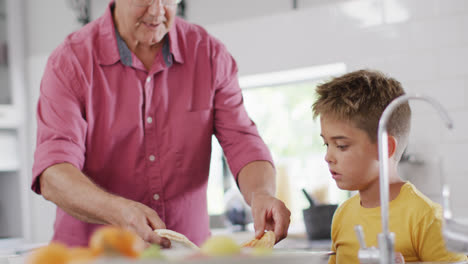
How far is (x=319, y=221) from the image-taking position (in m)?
2.39

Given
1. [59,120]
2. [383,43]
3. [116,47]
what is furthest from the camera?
[383,43]

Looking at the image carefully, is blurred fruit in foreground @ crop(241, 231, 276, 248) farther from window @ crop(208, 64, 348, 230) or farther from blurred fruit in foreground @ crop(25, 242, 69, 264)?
window @ crop(208, 64, 348, 230)

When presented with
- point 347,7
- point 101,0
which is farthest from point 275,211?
point 101,0

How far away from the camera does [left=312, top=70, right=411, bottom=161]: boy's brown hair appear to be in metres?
1.44

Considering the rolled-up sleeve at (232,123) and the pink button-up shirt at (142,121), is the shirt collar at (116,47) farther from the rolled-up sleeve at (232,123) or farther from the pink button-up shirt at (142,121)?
the rolled-up sleeve at (232,123)

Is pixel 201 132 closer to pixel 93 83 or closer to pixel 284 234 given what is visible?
pixel 93 83

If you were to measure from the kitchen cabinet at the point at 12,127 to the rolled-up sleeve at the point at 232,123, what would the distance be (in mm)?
2337

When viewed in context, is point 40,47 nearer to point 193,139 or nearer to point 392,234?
point 193,139

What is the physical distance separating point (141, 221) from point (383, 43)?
1934 mm

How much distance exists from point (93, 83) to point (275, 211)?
2.32 ft

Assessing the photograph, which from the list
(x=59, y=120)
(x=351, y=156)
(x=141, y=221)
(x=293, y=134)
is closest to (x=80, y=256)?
(x=141, y=221)

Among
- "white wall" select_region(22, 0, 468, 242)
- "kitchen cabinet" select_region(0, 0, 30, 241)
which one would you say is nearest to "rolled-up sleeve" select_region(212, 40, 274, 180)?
"white wall" select_region(22, 0, 468, 242)

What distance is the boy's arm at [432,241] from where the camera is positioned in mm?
1192

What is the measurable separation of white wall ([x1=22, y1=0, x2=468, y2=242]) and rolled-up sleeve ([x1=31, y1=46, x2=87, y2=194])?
60.6 inches
